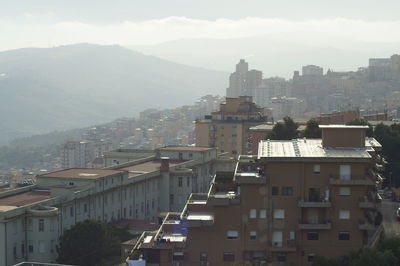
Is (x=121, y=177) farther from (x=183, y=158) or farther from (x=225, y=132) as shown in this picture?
(x=225, y=132)

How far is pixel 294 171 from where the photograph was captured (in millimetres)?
29875

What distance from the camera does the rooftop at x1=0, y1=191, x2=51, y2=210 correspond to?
41.6m

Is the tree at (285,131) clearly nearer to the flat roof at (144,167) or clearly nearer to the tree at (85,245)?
the flat roof at (144,167)

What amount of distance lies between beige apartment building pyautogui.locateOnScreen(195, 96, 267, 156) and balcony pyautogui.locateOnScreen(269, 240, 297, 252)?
194 feet

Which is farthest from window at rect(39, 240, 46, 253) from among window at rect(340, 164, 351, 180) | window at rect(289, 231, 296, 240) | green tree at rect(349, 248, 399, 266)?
green tree at rect(349, 248, 399, 266)

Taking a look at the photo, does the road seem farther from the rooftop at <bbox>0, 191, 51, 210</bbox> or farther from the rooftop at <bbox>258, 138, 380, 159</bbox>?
the rooftop at <bbox>0, 191, 51, 210</bbox>

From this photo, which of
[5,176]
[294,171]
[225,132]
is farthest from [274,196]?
[5,176]

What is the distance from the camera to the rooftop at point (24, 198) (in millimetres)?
41594

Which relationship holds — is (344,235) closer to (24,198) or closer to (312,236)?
(312,236)

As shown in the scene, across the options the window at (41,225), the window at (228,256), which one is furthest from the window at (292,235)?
the window at (41,225)

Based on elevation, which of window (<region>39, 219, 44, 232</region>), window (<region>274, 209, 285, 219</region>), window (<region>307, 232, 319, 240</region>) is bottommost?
window (<region>39, 219, 44, 232</region>)

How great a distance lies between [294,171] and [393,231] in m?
4.23

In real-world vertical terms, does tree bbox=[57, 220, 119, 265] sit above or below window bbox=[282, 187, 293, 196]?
below

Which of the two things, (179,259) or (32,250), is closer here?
(179,259)
